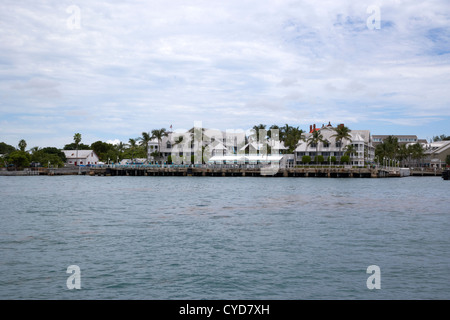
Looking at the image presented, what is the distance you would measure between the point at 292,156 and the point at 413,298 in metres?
130

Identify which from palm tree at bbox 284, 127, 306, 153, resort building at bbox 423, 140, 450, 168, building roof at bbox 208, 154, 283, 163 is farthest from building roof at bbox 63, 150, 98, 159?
resort building at bbox 423, 140, 450, 168

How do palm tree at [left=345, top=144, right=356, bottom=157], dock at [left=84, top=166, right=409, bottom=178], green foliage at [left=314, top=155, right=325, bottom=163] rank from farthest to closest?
green foliage at [left=314, top=155, right=325, bottom=163], palm tree at [left=345, top=144, right=356, bottom=157], dock at [left=84, top=166, right=409, bottom=178]

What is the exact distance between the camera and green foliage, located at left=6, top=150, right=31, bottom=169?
14275 centimetres

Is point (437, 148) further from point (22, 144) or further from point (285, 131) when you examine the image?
point (22, 144)

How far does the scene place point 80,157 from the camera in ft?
565

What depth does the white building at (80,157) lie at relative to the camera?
172m

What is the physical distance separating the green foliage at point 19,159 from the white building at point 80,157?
25.4 m

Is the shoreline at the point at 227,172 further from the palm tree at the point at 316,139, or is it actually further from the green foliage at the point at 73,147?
the green foliage at the point at 73,147

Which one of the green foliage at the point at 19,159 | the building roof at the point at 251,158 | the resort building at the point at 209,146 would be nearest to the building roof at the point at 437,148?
the resort building at the point at 209,146

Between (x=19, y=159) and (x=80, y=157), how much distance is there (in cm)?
2983

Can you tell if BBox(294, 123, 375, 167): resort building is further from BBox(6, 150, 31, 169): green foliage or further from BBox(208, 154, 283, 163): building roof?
BBox(6, 150, 31, 169): green foliage

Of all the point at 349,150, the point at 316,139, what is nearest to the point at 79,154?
the point at 316,139

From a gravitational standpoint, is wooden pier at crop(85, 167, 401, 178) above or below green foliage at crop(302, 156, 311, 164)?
below

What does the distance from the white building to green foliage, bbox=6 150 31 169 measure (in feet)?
83.5
